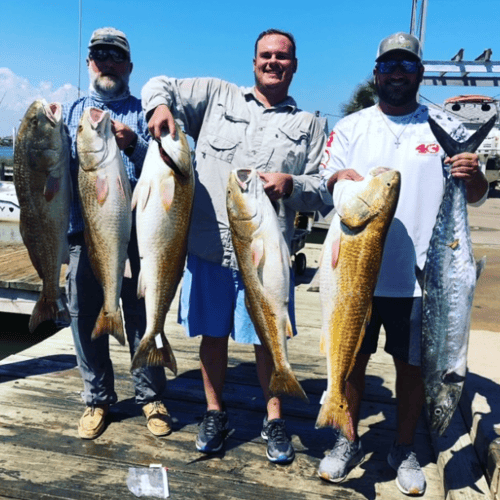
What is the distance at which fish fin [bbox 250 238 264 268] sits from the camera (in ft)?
9.00

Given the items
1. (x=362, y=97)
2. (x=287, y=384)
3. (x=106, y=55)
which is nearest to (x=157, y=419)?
(x=287, y=384)

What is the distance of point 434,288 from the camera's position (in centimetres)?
269

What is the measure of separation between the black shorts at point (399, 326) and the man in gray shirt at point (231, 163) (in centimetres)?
52

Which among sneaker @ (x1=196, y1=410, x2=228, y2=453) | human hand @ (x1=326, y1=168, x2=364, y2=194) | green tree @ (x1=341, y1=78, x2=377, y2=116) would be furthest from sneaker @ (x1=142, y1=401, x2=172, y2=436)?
green tree @ (x1=341, y1=78, x2=377, y2=116)

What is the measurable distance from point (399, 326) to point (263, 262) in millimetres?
885

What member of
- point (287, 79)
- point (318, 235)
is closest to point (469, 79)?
point (318, 235)

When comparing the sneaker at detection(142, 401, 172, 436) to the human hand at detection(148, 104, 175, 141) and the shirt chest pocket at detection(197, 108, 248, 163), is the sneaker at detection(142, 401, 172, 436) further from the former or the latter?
the human hand at detection(148, 104, 175, 141)

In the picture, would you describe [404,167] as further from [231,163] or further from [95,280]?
[95,280]

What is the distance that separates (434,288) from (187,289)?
1.48m

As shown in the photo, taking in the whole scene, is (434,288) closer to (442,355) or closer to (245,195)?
(442,355)

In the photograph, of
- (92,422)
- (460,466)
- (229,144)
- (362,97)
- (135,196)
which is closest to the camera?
(135,196)

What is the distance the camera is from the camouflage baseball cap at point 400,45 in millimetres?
2775

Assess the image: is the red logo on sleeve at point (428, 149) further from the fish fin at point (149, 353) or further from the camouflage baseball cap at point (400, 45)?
the fish fin at point (149, 353)

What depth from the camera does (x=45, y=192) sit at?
9.50ft
